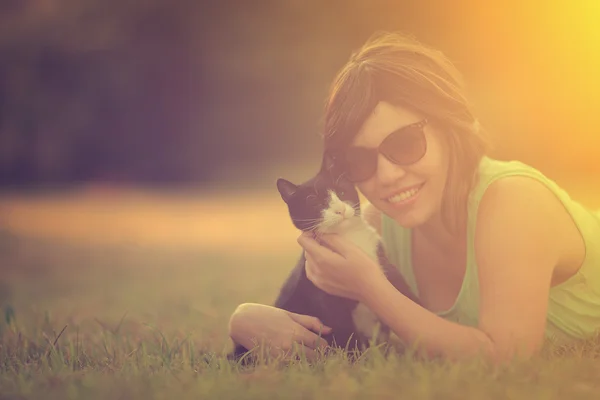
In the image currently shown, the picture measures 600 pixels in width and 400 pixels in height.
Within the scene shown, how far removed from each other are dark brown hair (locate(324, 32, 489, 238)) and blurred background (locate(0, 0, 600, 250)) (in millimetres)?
6743

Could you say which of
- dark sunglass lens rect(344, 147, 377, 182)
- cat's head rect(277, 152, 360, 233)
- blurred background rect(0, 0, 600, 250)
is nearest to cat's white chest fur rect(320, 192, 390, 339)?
cat's head rect(277, 152, 360, 233)

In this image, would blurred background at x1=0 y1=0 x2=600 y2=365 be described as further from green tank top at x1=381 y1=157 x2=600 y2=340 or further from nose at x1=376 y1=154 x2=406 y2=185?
nose at x1=376 y1=154 x2=406 y2=185

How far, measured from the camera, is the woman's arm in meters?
2.42

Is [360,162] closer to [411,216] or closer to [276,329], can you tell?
[411,216]

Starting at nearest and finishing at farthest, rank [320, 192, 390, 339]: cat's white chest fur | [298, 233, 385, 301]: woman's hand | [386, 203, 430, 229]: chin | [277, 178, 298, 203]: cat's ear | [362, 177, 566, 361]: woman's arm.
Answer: [362, 177, 566, 361]: woman's arm, [298, 233, 385, 301]: woman's hand, [386, 203, 430, 229]: chin, [320, 192, 390, 339]: cat's white chest fur, [277, 178, 298, 203]: cat's ear

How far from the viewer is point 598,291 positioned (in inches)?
114

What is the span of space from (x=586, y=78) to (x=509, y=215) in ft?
28.0

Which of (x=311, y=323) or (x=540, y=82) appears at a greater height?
(x=540, y=82)

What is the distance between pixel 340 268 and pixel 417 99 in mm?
728

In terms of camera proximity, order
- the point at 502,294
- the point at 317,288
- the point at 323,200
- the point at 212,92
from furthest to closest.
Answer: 1. the point at 212,92
2. the point at 323,200
3. the point at 317,288
4. the point at 502,294

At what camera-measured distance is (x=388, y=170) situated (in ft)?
8.79

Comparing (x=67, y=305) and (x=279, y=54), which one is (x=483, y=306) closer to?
(x=67, y=305)

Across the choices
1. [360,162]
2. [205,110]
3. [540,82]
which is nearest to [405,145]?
[360,162]

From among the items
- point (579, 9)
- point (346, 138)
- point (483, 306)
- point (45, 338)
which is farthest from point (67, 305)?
point (579, 9)
